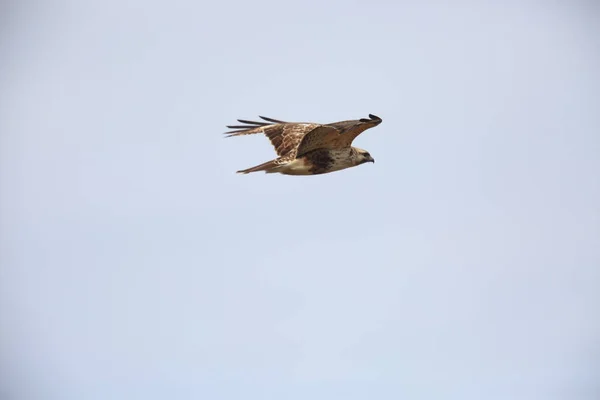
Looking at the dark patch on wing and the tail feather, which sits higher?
the dark patch on wing

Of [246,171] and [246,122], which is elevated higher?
[246,122]

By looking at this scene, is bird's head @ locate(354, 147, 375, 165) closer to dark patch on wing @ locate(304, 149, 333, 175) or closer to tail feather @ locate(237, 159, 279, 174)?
dark patch on wing @ locate(304, 149, 333, 175)

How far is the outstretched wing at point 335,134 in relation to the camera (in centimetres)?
2453

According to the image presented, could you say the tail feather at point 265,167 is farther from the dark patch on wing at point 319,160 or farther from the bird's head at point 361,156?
the bird's head at point 361,156

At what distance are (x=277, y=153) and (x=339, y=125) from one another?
7.25ft

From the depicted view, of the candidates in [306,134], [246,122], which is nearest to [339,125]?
[306,134]

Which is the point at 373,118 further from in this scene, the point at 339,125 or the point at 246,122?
the point at 246,122

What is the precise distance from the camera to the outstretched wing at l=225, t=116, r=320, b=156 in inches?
1056

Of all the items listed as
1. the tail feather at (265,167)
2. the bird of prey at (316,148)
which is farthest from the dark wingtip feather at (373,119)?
the tail feather at (265,167)

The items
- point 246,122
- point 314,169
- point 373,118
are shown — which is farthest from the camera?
point 246,122

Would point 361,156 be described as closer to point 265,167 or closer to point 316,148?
point 316,148

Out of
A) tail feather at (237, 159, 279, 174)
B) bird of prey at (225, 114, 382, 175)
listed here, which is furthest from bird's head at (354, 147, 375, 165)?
tail feather at (237, 159, 279, 174)

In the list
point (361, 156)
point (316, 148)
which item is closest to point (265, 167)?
point (316, 148)

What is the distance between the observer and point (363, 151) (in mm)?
26828
